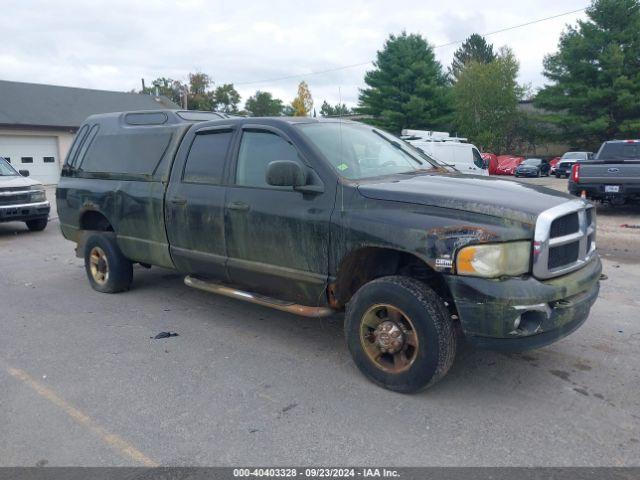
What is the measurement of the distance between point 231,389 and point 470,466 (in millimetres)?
1755

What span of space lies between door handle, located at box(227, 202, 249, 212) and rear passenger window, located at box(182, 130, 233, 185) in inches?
12.2

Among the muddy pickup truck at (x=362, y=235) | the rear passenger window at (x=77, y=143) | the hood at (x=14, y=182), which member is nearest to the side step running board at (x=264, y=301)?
the muddy pickup truck at (x=362, y=235)

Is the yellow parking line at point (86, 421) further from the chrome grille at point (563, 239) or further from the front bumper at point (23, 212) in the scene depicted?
the front bumper at point (23, 212)

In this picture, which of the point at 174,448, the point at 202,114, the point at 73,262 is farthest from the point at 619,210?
the point at 174,448

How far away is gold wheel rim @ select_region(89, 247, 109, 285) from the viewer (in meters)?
6.58

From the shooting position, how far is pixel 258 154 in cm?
484

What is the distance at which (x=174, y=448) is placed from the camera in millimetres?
3252

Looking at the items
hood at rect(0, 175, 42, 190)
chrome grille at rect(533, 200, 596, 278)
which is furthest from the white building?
chrome grille at rect(533, 200, 596, 278)

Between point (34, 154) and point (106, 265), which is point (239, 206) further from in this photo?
point (34, 154)

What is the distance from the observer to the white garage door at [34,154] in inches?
1117

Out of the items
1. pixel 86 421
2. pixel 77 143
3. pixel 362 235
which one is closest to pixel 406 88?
pixel 77 143

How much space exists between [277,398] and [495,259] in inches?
68.4

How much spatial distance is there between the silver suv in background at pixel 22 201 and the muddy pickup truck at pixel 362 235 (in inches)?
253

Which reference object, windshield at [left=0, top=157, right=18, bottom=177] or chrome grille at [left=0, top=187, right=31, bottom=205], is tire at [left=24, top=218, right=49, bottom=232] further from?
windshield at [left=0, top=157, right=18, bottom=177]
